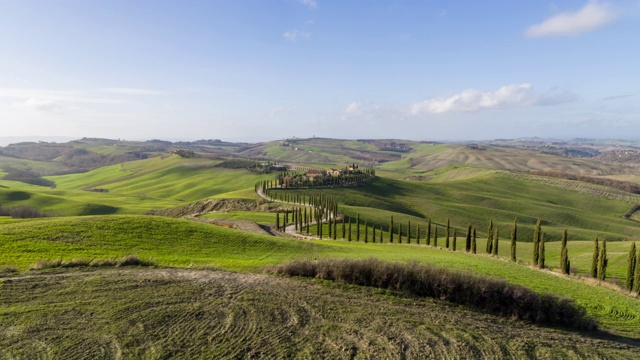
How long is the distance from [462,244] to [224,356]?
74216 mm

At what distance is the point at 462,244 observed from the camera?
8269 cm

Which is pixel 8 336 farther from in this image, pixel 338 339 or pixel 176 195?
pixel 176 195

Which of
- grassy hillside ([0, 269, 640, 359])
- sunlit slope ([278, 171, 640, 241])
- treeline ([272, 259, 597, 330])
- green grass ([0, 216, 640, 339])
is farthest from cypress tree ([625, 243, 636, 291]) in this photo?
sunlit slope ([278, 171, 640, 241])

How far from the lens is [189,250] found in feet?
137

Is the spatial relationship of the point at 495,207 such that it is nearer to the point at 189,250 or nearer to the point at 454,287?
the point at 454,287

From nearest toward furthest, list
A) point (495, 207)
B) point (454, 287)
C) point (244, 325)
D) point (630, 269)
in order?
1. point (244, 325)
2. point (454, 287)
3. point (630, 269)
4. point (495, 207)

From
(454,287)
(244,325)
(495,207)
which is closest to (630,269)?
(454,287)

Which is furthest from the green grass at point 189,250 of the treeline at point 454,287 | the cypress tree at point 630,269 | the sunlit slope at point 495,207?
the sunlit slope at point 495,207

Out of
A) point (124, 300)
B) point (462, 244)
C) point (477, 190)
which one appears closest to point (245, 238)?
point (124, 300)

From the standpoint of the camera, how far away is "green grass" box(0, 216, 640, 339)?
105ft

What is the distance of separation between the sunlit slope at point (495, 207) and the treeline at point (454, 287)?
7191 cm

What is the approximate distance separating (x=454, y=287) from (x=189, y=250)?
2873 cm

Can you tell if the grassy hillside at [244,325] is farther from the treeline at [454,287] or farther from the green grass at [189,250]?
the green grass at [189,250]

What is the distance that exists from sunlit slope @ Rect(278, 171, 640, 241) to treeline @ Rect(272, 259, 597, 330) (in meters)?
71.9
